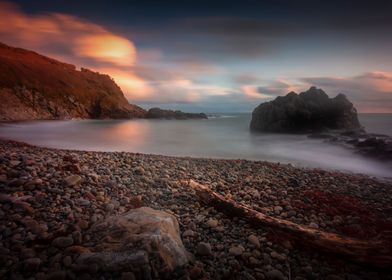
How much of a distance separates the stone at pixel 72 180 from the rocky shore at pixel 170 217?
2 centimetres

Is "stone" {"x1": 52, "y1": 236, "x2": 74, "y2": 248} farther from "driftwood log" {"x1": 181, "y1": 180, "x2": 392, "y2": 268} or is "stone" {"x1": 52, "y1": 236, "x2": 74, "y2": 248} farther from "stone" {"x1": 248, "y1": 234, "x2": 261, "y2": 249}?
"driftwood log" {"x1": 181, "y1": 180, "x2": 392, "y2": 268}

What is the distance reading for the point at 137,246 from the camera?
11.7 feet

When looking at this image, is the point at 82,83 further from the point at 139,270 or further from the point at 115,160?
the point at 139,270

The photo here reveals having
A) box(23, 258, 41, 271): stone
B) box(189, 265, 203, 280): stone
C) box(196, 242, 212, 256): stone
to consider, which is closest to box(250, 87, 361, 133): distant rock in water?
Answer: box(196, 242, 212, 256): stone

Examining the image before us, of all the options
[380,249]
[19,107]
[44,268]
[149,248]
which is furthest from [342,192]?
[19,107]

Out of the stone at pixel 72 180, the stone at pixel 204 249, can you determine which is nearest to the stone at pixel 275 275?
the stone at pixel 204 249

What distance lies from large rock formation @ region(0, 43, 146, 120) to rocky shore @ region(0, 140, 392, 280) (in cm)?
5310

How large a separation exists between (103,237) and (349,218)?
16.8 ft

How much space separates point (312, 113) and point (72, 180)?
1395 inches

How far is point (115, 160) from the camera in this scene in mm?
9023

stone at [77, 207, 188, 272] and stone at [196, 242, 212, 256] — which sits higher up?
stone at [77, 207, 188, 272]

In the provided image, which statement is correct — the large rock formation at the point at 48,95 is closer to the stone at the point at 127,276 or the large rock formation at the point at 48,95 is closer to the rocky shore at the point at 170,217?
the rocky shore at the point at 170,217

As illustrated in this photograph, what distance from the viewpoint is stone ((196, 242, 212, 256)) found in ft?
13.2

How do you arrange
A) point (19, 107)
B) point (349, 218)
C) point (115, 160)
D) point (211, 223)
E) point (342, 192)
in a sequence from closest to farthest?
point (211, 223)
point (349, 218)
point (342, 192)
point (115, 160)
point (19, 107)
